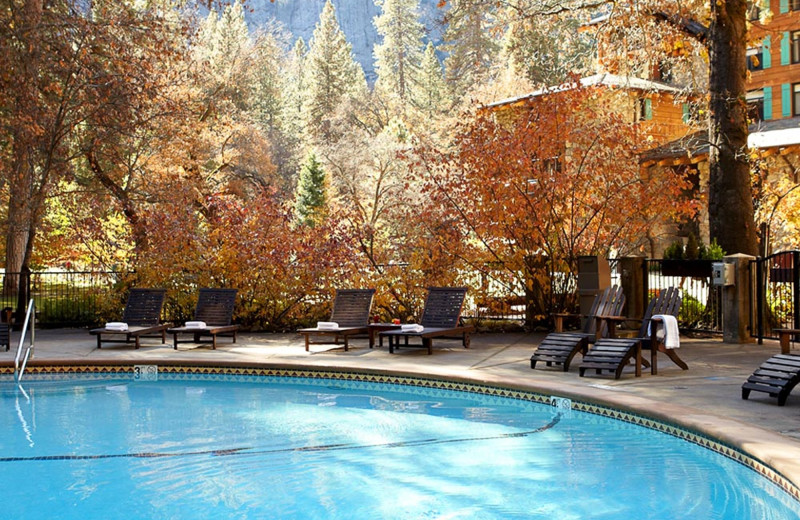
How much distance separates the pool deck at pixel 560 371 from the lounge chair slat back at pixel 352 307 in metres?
0.41

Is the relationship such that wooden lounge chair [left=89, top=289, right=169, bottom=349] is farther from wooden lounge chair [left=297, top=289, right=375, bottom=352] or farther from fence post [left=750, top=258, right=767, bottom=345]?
fence post [left=750, top=258, right=767, bottom=345]

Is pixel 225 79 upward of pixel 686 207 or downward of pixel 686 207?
upward

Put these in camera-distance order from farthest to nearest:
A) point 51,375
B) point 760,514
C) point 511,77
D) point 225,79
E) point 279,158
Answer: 1. point 279,158
2. point 511,77
3. point 225,79
4. point 51,375
5. point 760,514

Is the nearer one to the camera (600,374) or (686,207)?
(600,374)

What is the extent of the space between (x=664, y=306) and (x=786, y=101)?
25351 mm

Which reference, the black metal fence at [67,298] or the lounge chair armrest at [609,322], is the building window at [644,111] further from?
the lounge chair armrest at [609,322]

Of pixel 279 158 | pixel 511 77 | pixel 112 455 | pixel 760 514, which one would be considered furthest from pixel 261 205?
pixel 279 158

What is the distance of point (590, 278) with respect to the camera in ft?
43.9

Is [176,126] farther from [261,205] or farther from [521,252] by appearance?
[521,252]

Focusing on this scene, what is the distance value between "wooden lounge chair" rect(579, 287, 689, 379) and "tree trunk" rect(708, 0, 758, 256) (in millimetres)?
5678

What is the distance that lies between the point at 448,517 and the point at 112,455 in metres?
3.32

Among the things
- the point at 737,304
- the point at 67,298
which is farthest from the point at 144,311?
the point at 737,304

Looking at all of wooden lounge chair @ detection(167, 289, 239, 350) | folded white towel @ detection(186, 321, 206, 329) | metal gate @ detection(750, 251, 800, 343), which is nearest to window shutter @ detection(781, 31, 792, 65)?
metal gate @ detection(750, 251, 800, 343)

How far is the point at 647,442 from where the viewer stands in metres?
7.69
